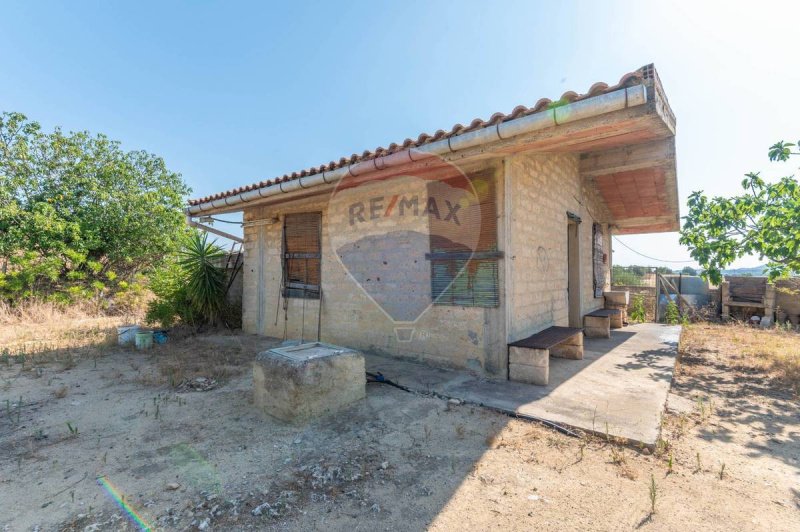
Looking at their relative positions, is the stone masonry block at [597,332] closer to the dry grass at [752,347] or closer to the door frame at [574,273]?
the door frame at [574,273]

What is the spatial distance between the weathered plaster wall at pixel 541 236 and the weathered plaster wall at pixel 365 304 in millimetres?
326

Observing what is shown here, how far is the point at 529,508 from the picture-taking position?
80.4 inches

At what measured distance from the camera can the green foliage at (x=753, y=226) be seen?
225 inches

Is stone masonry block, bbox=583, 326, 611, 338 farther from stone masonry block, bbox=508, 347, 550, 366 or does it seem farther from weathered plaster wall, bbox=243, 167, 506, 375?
weathered plaster wall, bbox=243, 167, 506, 375

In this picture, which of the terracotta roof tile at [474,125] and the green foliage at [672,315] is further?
the green foliage at [672,315]

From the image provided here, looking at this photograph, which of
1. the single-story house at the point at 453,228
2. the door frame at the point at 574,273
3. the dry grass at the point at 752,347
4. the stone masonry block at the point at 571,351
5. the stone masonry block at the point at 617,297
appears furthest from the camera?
the stone masonry block at the point at 617,297

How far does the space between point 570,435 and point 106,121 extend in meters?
16.6

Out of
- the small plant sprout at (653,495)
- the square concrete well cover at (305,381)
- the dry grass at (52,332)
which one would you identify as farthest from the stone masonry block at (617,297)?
the dry grass at (52,332)

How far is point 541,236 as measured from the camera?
5.51 m

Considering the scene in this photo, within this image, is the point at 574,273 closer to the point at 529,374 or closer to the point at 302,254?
the point at 529,374

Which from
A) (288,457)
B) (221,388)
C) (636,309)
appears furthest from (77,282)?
(636,309)

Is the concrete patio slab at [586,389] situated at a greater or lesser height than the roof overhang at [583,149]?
lesser

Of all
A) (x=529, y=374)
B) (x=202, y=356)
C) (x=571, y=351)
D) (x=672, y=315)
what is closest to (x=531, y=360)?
(x=529, y=374)

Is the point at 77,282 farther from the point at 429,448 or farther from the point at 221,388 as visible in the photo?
the point at 429,448
